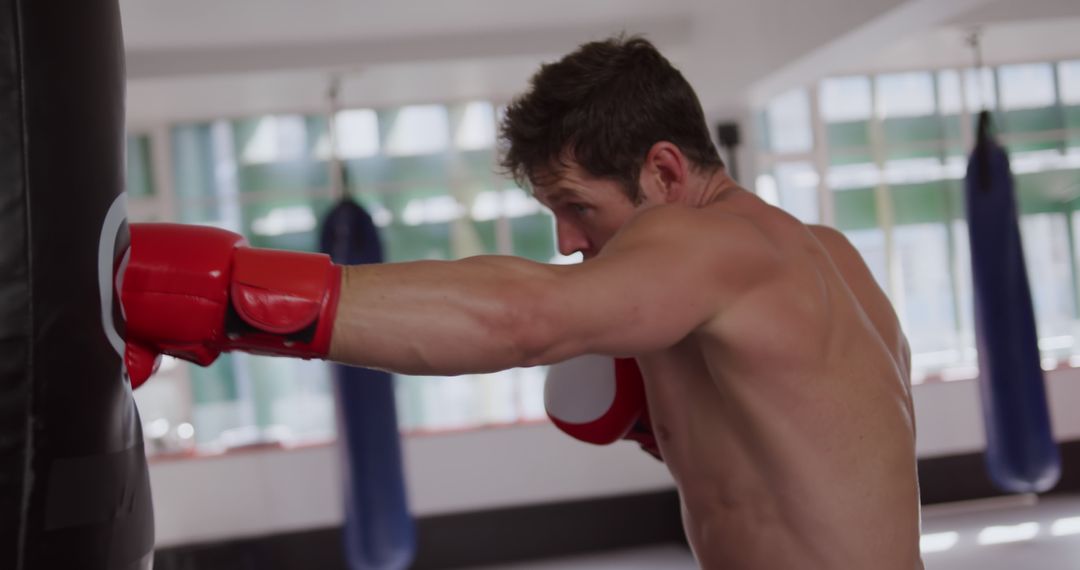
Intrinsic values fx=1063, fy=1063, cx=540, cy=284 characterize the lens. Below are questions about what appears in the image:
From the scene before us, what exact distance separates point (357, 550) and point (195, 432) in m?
2.90

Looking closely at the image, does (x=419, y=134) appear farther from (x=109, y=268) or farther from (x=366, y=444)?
(x=109, y=268)

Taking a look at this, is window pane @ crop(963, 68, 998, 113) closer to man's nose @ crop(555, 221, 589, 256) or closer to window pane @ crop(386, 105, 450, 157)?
window pane @ crop(386, 105, 450, 157)

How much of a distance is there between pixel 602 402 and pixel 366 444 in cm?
331

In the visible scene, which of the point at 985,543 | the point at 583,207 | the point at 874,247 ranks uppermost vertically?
the point at 583,207

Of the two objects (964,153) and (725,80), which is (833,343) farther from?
(964,153)

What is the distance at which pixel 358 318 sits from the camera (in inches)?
37.5

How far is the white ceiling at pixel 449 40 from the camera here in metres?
4.40

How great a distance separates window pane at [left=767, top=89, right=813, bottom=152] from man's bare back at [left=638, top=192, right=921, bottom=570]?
6960mm

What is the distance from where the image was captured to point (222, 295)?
0.98m

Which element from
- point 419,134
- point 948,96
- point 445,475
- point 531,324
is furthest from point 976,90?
point 531,324

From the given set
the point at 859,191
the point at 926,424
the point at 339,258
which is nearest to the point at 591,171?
the point at 339,258

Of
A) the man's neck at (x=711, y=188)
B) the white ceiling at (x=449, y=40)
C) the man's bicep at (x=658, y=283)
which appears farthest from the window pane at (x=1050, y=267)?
the man's bicep at (x=658, y=283)

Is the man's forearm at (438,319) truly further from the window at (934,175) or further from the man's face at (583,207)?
the window at (934,175)

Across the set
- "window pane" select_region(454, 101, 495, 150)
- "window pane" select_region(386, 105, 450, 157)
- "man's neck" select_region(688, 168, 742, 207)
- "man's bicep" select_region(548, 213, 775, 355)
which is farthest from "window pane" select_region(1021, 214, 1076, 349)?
"man's bicep" select_region(548, 213, 775, 355)
